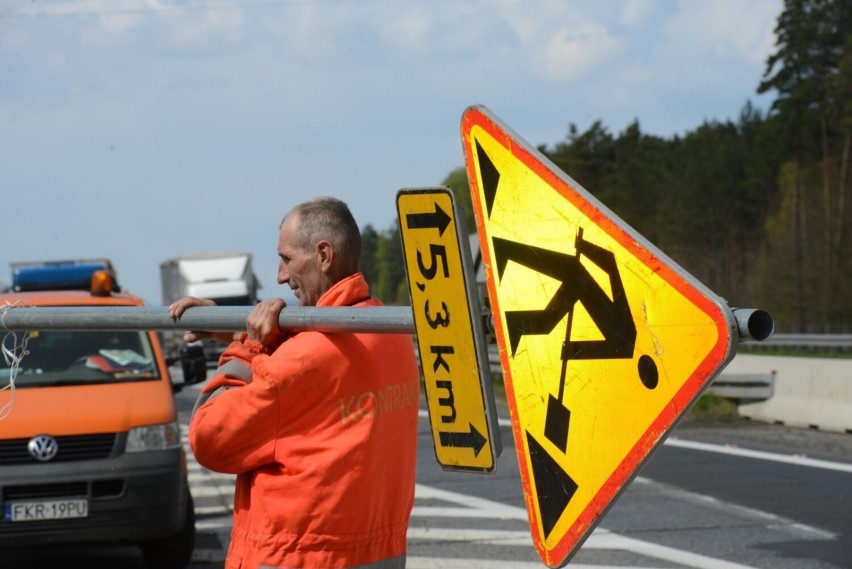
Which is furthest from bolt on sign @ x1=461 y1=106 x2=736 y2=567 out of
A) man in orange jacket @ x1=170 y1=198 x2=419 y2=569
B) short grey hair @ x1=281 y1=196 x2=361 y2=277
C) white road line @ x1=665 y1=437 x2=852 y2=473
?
white road line @ x1=665 y1=437 x2=852 y2=473

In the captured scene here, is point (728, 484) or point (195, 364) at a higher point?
point (195, 364)

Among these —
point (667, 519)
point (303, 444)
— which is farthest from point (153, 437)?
point (303, 444)

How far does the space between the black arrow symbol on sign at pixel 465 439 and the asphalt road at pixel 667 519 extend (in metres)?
5.92

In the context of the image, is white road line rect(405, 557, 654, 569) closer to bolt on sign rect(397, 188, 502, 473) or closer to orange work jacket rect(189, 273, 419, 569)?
orange work jacket rect(189, 273, 419, 569)

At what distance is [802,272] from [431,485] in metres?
55.7

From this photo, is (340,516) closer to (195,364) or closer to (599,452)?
(599,452)

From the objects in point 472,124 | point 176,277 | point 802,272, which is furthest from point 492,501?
point 802,272

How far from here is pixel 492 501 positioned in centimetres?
1111

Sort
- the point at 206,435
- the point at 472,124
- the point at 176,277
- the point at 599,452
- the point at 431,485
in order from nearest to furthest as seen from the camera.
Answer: the point at 599,452, the point at 472,124, the point at 206,435, the point at 431,485, the point at 176,277

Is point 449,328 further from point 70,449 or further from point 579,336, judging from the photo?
point 70,449

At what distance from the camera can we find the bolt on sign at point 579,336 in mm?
2031

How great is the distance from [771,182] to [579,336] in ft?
306

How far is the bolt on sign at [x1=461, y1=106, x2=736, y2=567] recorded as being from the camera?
2.03 meters

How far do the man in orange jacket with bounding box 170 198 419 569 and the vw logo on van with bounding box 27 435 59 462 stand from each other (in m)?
4.97
